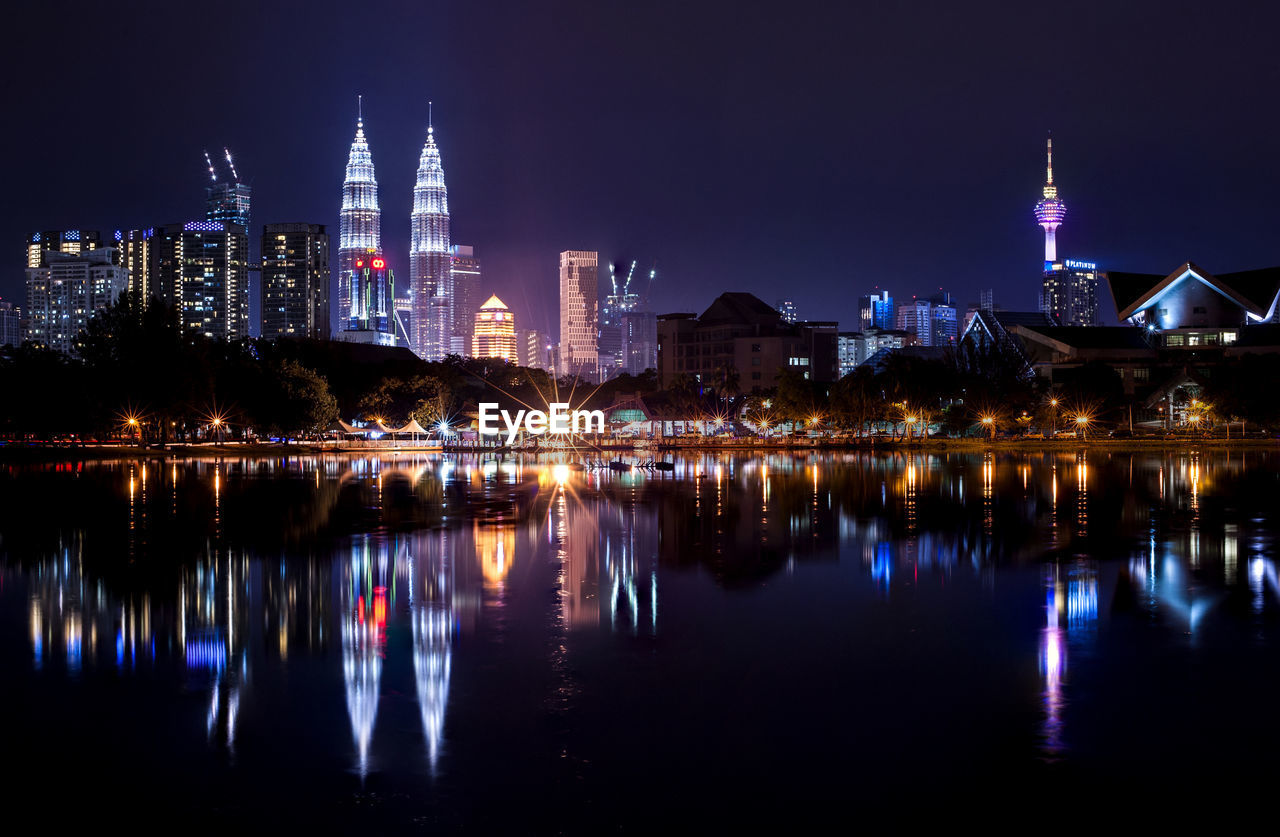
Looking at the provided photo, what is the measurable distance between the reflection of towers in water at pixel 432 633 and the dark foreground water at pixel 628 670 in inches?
3.6

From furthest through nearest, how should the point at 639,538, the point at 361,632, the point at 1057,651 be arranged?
1. the point at 639,538
2. the point at 361,632
3. the point at 1057,651

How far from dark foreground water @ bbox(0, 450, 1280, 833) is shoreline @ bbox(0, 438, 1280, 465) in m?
53.9

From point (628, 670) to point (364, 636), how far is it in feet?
15.2

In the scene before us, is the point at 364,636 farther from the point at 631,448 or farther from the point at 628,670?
the point at 631,448

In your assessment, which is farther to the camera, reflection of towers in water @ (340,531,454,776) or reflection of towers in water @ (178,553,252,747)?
reflection of towers in water @ (178,553,252,747)

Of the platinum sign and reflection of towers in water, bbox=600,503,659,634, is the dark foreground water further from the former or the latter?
the platinum sign

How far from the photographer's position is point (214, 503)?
127 feet

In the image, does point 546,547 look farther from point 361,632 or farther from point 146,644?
point 146,644

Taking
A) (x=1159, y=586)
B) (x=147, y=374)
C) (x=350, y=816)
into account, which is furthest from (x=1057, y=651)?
(x=147, y=374)

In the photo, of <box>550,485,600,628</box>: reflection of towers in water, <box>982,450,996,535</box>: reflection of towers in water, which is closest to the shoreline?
<box>982,450,996,535</box>: reflection of towers in water

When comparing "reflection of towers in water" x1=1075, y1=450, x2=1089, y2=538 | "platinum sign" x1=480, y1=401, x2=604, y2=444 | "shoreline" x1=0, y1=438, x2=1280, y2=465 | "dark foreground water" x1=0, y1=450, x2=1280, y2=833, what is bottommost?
"dark foreground water" x1=0, y1=450, x2=1280, y2=833

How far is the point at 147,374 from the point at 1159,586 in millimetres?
77339

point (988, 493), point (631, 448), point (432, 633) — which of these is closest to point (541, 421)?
point (631, 448)

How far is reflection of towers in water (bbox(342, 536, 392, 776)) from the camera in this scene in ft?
40.1
